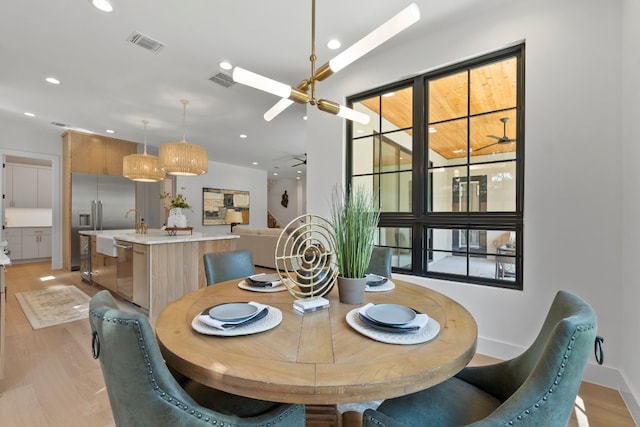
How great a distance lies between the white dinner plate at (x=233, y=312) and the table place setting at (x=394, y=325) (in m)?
0.40

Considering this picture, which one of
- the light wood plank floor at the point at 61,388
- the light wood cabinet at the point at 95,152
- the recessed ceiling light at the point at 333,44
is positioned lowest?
the light wood plank floor at the point at 61,388

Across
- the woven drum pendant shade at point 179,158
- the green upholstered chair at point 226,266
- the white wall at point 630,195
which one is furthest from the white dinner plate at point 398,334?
the woven drum pendant shade at point 179,158

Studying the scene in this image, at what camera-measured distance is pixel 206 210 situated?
8.41 m

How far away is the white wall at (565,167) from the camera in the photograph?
1921 mm

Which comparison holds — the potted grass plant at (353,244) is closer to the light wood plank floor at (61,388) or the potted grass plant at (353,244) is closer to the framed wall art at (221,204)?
the light wood plank floor at (61,388)

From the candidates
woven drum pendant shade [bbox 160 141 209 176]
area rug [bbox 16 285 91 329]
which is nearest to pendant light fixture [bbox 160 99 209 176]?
woven drum pendant shade [bbox 160 141 209 176]

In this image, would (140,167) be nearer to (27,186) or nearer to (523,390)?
(27,186)

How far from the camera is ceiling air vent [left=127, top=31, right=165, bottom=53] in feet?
8.74

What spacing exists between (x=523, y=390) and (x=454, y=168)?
7.36 feet

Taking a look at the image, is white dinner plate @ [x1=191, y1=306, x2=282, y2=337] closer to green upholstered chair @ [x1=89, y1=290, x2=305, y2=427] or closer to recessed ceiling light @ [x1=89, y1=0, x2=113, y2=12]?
green upholstered chair @ [x1=89, y1=290, x2=305, y2=427]

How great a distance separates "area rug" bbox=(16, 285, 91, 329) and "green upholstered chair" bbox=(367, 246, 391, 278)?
3.34 metres

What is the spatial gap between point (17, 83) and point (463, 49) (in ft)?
17.3

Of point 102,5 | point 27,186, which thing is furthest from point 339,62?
point 27,186

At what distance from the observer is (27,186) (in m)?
6.95
